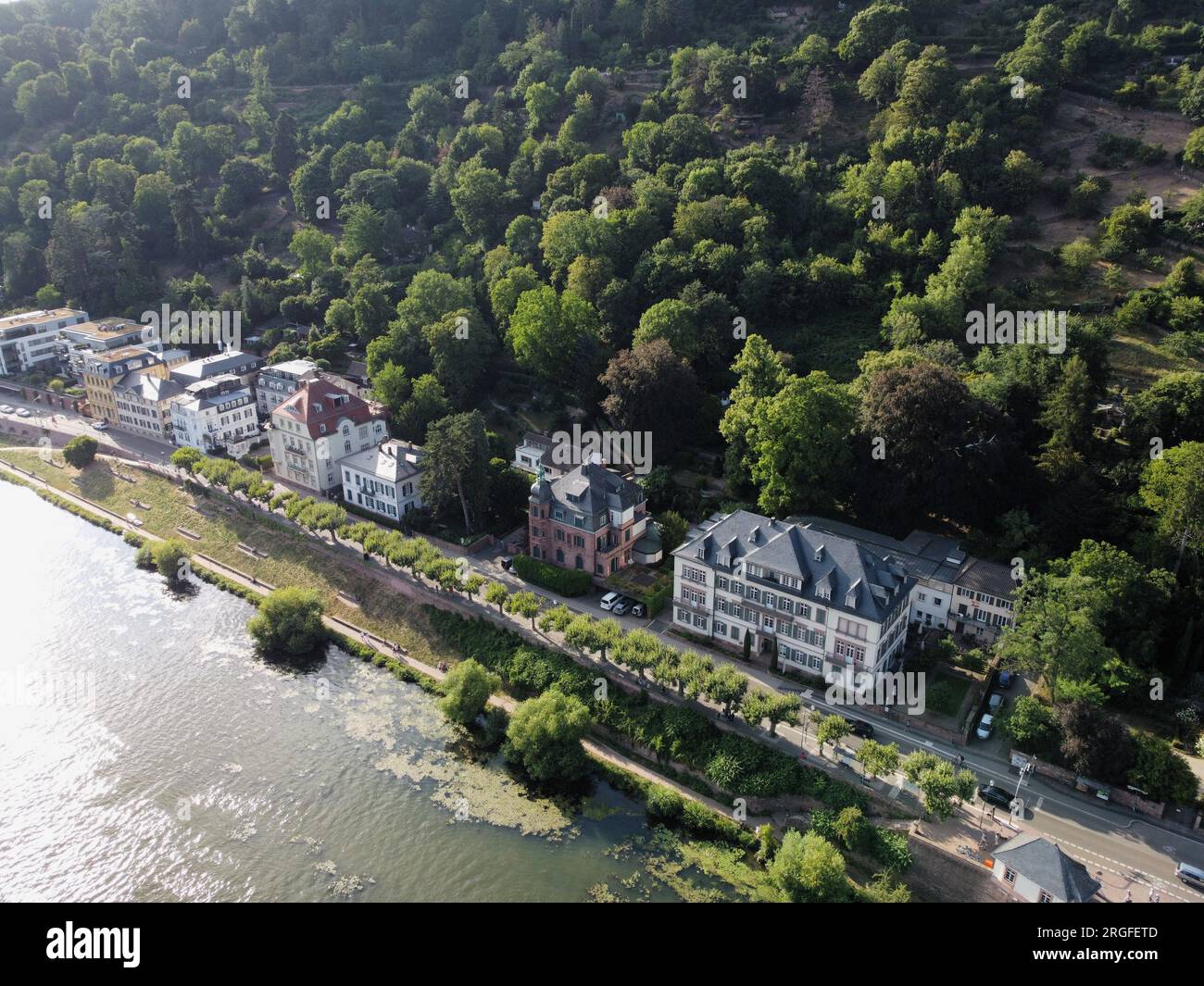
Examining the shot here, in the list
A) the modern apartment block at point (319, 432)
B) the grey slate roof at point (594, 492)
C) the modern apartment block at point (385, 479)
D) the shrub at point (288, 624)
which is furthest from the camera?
the modern apartment block at point (319, 432)

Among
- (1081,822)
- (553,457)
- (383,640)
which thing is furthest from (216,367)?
(1081,822)

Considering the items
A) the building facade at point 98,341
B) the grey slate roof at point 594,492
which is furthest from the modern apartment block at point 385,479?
the building facade at point 98,341

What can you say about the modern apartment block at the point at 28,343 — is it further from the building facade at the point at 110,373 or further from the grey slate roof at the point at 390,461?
the grey slate roof at the point at 390,461

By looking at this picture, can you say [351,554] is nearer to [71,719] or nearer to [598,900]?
[71,719]

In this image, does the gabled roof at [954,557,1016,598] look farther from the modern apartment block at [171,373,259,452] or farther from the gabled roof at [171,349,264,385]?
the gabled roof at [171,349,264,385]

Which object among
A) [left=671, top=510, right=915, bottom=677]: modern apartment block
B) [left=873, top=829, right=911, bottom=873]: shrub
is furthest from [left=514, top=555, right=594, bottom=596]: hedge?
[left=873, top=829, right=911, bottom=873]: shrub

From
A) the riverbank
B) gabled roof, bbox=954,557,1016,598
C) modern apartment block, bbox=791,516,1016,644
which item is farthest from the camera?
modern apartment block, bbox=791,516,1016,644
